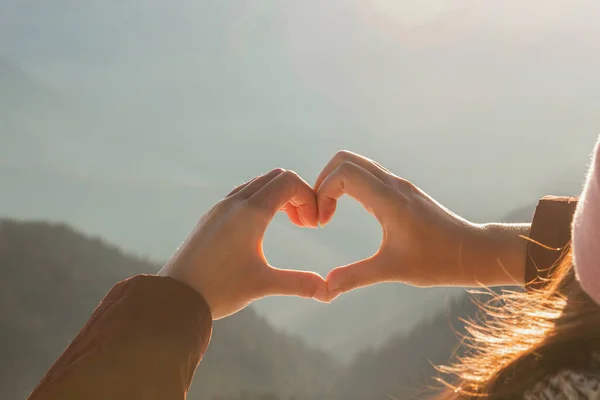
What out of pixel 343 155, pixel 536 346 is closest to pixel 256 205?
pixel 343 155

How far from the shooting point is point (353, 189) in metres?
0.68

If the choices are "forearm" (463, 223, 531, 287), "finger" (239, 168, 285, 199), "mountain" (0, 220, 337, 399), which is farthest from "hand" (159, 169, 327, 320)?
"mountain" (0, 220, 337, 399)

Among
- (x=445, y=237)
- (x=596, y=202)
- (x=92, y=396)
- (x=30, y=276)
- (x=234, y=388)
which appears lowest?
(x=234, y=388)

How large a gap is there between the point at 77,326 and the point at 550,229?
164 centimetres

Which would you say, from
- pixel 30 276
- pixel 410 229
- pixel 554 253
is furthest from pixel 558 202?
pixel 30 276

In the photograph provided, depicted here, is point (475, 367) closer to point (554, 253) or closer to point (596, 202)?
point (596, 202)

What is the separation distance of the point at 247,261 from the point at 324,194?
15 centimetres

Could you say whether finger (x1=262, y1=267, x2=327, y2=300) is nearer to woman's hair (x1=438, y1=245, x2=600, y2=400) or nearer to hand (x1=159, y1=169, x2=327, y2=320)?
hand (x1=159, y1=169, x2=327, y2=320)

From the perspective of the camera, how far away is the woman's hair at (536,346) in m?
0.25

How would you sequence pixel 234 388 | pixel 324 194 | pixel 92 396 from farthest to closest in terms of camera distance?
pixel 234 388
pixel 324 194
pixel 92 396

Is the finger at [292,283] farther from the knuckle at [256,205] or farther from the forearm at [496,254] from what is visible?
the forearm at [496,254]

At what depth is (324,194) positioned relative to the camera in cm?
69

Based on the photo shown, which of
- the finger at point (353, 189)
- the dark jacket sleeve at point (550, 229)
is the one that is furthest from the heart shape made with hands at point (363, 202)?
the dark jacket sleeve at point (550, 229)

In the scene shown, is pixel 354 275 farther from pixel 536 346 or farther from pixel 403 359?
pixel 403 359
